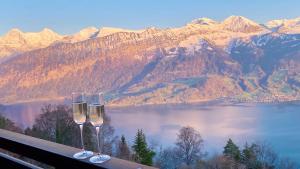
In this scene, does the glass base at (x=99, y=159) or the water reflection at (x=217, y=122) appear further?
the water reflection at (x=217, y=122)

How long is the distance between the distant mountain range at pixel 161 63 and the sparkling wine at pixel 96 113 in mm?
5419

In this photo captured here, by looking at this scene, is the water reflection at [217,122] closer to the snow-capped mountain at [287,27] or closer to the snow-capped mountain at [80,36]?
the snow-capped mountain at [287,27]

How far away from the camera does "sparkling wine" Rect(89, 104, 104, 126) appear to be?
1.15m

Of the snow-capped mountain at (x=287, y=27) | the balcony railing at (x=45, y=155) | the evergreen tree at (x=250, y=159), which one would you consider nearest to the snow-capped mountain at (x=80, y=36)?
the snow-capped mountain at (x=287, y=27)

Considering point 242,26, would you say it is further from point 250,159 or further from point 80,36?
point 250,159

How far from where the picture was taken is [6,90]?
26.8 ft

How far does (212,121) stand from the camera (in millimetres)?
7629

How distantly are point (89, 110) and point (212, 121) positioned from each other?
664cm

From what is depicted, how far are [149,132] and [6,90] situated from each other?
3.29 meters

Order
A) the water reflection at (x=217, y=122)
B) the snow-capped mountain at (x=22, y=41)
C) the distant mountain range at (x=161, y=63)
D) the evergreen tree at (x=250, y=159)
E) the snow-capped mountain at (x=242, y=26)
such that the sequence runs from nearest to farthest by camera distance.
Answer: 1. the evergreen tree at (x=250, y=159)
2. the water reflection at (x=217, y=122)
3. the distant mountain range at (x=161, y=63)
4. the snow-capped mountain at (x=242, y=26)
5. the snow-capped mountain at (x=22, y=41)

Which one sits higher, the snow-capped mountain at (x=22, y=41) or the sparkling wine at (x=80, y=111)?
Result: the snow-capped mountain at (x=22, y=41)

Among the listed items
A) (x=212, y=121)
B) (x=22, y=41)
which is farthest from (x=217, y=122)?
(x=22, y=41)

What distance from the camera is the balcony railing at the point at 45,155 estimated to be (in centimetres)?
93

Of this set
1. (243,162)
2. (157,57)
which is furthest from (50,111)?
(157,57)
